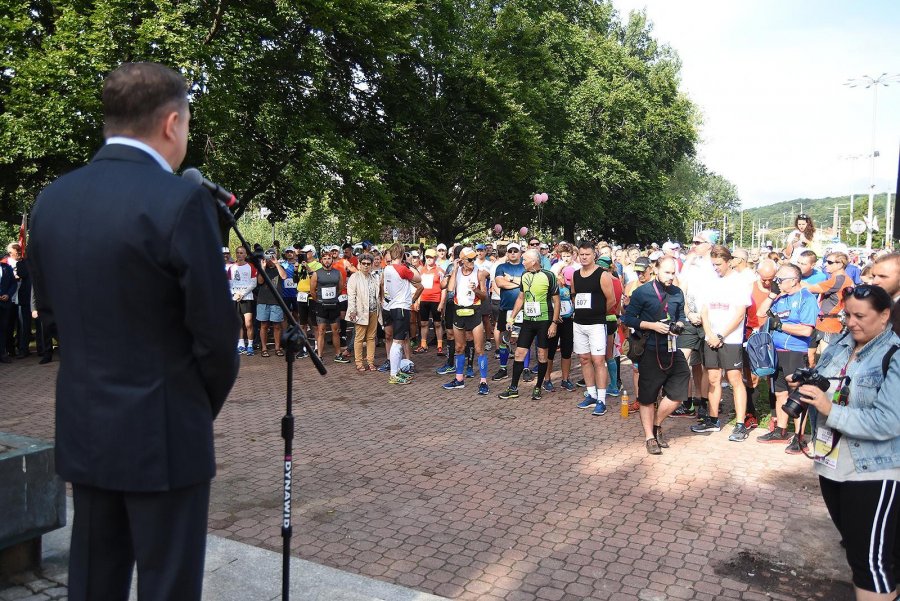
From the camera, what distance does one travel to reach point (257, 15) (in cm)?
1708

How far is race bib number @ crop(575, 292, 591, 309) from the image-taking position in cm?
876

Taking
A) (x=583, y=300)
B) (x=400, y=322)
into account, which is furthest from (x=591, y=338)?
(x=400, y=322)

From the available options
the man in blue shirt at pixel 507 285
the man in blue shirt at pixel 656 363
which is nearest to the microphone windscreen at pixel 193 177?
the man in blue shirt at pixel 656 363

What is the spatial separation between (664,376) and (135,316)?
5.87 meters

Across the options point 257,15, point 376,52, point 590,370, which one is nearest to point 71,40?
point 257,15

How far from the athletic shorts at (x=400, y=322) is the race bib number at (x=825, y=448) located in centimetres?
791

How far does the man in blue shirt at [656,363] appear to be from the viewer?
275 inches

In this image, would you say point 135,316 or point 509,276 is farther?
point 509,276

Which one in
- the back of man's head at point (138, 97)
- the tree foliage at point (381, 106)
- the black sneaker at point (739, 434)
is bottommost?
the black sneaker at point (739, 434)

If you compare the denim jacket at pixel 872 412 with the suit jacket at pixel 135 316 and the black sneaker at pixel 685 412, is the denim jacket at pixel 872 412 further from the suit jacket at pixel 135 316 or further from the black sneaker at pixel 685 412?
the black sneaker at pixel 685 412

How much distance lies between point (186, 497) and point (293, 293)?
12917mm

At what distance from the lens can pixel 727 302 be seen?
25.7 feet

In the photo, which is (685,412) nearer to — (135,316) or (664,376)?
(664,376)

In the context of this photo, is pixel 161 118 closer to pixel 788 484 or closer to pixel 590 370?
pixel 788 484
